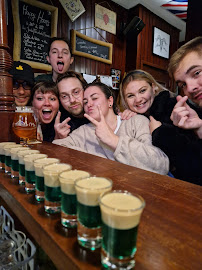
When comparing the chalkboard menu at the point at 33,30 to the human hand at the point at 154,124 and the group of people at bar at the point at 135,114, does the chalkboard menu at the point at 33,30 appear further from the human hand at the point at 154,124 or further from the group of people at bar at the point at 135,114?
the human hand at the point at 154,124

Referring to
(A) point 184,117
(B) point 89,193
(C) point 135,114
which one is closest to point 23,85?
(C) point 135,114

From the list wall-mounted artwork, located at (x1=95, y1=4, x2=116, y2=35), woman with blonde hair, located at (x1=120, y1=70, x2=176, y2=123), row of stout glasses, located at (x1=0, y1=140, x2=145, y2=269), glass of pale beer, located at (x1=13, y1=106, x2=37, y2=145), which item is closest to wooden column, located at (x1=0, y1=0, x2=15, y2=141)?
glass of pale beer, located at (x1=13, y1=106, x2=37, y2=145)

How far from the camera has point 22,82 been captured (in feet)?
7.30

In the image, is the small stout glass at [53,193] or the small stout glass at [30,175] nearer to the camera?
the small stout glass at [53,193]

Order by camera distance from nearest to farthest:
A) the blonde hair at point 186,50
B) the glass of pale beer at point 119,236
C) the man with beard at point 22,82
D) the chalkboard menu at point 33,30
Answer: the glass of pale beer at point 119,236, the blonde hair at point 186,50, the man with beard at point 22,82, the chalkboard menu at point 33,30

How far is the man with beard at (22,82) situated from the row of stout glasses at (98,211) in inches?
69.9

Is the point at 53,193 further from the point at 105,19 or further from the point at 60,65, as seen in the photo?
the point at 105,19

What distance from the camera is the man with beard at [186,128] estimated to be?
56.1 inches

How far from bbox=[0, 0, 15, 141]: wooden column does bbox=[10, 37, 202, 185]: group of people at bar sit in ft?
1.73

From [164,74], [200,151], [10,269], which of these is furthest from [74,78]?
[164,74]

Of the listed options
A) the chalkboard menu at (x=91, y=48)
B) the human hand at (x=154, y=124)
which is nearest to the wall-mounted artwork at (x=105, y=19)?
the chalkboard menu at (x=91, y=48)

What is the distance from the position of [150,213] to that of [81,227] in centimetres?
22

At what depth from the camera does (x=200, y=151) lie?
4.61ft

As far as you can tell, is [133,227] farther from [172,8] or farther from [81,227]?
[172,8]
